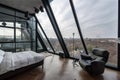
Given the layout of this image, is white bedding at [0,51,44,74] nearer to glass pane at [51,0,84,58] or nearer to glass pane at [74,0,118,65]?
glass pane at [51,0,84,58]

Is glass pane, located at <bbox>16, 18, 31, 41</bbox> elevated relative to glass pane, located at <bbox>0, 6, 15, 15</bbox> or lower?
lower

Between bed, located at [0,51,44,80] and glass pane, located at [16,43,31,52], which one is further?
glass pane, located at [16,43,31,52]

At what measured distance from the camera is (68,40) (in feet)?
17.9

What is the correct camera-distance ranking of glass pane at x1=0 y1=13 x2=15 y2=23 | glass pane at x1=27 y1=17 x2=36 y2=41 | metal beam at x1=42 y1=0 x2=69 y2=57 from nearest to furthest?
metal beam at x1=42 y1=0 x2=69 y2=57
glass pane at x1=0 y1=13 x2=15 y2=23
glass pane at x1=27 y1=17 x2=36 y2=41

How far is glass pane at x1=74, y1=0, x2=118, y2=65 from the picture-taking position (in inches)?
132

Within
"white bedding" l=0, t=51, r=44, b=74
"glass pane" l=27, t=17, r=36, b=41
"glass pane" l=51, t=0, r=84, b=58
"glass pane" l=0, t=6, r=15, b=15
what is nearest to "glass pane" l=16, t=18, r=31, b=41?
"glass pane" l=27, t=17, r=36, b=41

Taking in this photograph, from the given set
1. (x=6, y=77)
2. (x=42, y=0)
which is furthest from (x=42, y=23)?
(x=6, y=77)

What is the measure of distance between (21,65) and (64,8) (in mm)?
3016

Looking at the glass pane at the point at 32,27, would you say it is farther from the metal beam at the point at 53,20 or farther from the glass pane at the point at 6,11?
the metal beam at the point at 53,20

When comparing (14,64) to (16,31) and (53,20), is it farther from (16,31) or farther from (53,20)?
(16,31)

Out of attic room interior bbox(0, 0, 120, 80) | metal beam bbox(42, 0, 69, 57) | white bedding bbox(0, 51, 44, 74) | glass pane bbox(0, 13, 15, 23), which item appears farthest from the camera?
glass pane bbox(0, 13, 15, 23)

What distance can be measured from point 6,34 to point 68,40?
3488 mm

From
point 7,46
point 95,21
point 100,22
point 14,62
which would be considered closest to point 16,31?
point 7,46

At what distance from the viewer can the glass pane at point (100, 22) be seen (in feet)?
11.0
